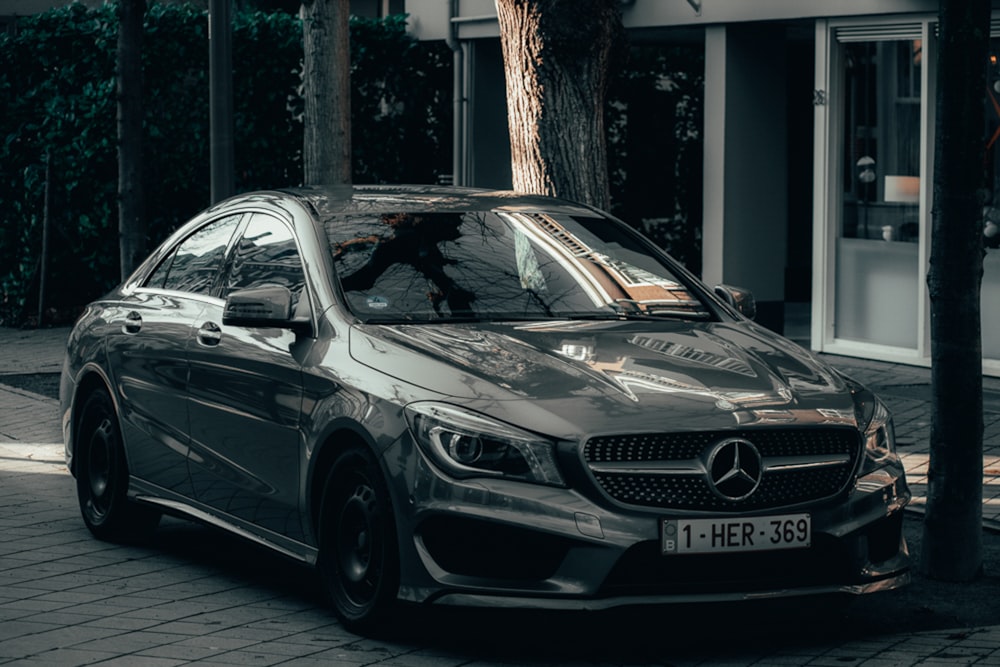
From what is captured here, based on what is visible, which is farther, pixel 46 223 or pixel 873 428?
pixel 46 223

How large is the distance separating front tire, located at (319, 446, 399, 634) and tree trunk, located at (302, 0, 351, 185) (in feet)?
22.5

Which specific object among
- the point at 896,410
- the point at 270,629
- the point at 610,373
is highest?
the point at 610,373

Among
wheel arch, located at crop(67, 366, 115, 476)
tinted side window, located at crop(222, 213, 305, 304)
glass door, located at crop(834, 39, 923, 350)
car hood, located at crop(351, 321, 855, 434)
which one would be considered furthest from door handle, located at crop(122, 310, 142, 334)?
glass door, located at crop(834, 39, 923, 350)

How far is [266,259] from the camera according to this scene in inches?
280

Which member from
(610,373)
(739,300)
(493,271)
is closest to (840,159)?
(739,300)

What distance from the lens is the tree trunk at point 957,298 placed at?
22.5ft

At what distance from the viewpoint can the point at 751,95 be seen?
52.0ft

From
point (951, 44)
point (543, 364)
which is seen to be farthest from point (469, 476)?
point (951, 44)

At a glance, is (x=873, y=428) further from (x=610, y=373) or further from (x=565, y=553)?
(x=565, y=553)

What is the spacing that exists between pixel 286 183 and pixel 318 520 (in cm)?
1247

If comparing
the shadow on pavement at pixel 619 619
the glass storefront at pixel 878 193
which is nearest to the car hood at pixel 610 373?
the shadow on pavement at pixel 619 619

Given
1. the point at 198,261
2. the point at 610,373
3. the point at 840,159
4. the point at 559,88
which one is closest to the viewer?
the point at 610,373

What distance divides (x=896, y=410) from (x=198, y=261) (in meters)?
5.62

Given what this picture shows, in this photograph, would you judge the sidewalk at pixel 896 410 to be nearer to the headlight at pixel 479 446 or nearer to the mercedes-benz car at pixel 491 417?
the mercedes-benz car at pixel 491 417
